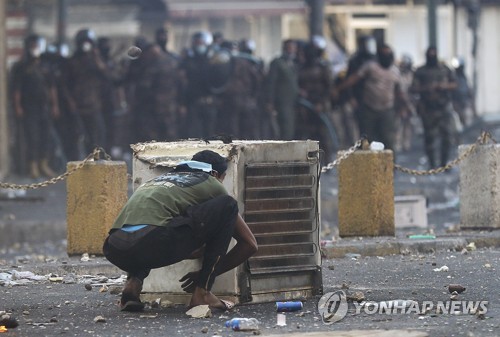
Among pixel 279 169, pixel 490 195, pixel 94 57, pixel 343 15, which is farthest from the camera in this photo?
pixel 343 15

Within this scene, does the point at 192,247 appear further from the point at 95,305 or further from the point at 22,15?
the point at 22,15

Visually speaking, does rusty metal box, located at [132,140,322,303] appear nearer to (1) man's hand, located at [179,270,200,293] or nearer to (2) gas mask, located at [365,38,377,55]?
(1) man's hand, located at [179,270,200,293]

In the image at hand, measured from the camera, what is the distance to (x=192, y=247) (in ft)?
31.6

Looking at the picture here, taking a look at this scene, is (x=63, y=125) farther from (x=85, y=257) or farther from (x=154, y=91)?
(x=85, y=257)

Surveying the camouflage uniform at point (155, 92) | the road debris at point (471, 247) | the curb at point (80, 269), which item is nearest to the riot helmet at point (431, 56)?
the camouflage uniform at point (155, 92)

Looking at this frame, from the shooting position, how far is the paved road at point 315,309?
29.3ft

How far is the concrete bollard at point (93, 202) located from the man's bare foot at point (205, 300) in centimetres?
406

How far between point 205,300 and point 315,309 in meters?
0.69

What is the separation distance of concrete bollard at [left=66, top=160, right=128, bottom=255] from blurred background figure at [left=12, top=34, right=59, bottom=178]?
1199 centimetres

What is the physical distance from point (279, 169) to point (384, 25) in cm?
3898

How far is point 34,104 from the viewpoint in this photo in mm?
25844

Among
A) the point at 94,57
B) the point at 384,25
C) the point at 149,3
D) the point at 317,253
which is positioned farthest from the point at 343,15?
the point at 317,253

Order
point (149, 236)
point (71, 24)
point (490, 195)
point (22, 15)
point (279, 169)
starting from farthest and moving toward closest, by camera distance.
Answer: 1. point (71, 24)
2. point (22, 15)
3. point (490, 195)
4. point (279, 169)
5. point (149, 236)

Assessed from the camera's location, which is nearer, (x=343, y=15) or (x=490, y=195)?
(x=490, y=195)
